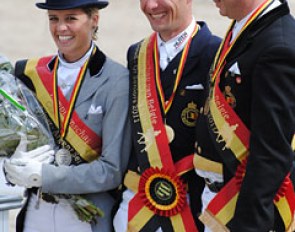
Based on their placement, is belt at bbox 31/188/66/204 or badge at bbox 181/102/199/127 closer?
badge at bbox 181/102/199/127

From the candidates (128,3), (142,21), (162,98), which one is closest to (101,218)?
(162,98)

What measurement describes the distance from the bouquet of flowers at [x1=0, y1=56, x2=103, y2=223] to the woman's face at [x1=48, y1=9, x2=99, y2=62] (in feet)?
0.92

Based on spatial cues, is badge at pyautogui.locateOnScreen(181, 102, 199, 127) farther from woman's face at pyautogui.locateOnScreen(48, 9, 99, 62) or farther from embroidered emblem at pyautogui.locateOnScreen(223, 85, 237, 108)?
woman's face at pyautogui.locateOnScreen(48, 9, 99, 62)

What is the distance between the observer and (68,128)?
12.3 ft

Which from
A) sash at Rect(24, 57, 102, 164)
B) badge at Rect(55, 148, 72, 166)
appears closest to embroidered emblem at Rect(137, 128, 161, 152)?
sash at Rect(24, 57, 102, 164)

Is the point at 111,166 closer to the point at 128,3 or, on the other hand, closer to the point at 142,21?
the point at 142,21

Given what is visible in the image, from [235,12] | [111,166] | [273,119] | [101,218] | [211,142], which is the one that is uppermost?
[235,12]

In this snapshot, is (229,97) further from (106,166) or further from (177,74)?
(106,166)

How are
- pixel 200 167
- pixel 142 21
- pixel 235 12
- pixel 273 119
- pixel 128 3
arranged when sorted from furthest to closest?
pixel 128 3 < pixel 142 21 < pixel 200 167 < pixel 235 12 < pixel 273 119

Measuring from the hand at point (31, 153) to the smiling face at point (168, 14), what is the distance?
0.77 m

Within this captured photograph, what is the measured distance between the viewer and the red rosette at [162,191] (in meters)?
3.57

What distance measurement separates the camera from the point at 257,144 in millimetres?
2986

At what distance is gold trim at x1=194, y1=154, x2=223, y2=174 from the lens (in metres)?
3.28

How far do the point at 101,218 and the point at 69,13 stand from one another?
1.00m
